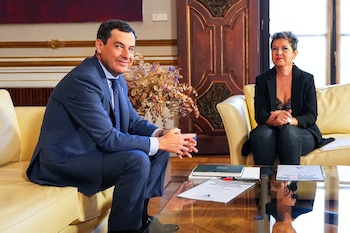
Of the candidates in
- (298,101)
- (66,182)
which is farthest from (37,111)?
(298,101)

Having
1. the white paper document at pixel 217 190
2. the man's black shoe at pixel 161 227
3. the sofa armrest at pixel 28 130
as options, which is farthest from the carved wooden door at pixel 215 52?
the man's black shoe at pixel 161 227

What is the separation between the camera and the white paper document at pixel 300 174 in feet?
5.87

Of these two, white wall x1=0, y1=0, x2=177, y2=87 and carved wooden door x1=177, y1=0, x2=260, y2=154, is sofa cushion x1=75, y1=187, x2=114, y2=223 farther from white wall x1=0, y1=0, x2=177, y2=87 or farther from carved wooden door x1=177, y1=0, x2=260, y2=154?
white wall x1=0, y1=0, x2=177, y2=87

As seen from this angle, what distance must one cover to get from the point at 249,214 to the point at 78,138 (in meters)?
0.75

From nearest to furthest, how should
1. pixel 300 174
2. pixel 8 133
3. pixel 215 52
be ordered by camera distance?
pixel 300 174
pixel 8 133
pixel 215 52

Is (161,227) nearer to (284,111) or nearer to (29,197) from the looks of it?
(29,197)

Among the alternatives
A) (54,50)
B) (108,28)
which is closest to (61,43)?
(54,50)

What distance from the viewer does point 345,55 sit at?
4.17 meters

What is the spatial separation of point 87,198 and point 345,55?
10.1 ft

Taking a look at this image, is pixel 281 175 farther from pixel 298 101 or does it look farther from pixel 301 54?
pixel 301 54

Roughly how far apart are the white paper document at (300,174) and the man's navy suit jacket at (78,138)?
0.53 m

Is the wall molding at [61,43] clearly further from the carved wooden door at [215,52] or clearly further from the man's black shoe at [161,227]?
the man's black shoe at [161,227]

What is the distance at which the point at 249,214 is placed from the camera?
1495mm

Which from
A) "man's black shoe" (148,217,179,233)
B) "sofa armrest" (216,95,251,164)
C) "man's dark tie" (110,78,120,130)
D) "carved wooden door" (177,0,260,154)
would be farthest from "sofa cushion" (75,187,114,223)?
"carved wooden door" (177,0,260,154)
